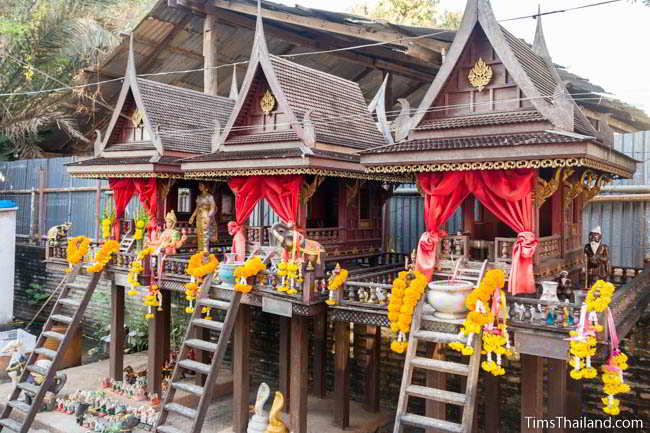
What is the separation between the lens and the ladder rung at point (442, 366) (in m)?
7.29

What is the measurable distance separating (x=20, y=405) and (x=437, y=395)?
30.7 ft

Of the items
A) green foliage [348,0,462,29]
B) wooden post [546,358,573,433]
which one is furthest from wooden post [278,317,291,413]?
green foliage [348,0,462,29]

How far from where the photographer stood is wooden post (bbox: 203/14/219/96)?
1786 cm

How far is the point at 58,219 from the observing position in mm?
21672

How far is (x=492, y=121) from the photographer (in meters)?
8.50

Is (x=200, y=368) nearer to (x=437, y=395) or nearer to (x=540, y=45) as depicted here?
(x=437, y=395)

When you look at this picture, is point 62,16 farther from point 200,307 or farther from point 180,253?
point 200,307

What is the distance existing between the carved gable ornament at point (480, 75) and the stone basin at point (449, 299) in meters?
3.44

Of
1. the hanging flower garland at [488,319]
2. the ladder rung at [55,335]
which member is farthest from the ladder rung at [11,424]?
the hanging flower garland at [488,319]

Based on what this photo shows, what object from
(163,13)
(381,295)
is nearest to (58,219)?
(163,13)

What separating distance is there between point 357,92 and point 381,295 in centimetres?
686

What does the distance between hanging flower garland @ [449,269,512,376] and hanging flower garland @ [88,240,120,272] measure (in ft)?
30.5

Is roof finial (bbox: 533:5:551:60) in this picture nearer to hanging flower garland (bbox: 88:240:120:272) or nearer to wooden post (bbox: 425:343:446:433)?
wooden post (bbox: 425:343:446:433)

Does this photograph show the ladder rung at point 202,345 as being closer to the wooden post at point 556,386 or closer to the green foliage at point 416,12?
the wooden post at point 556,386
